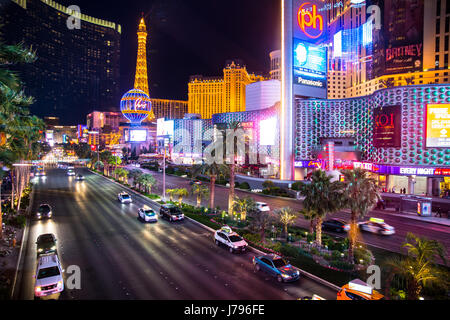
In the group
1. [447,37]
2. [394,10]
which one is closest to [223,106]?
[394,10]

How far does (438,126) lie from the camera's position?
4169cm

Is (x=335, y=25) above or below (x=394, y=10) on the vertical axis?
above

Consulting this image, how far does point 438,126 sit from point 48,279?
5104cm

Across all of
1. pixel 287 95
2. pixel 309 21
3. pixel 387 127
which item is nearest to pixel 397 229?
pixel 387 127

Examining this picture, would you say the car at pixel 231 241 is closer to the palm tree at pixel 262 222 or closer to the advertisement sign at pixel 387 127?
the palm tree at pixel 262 222

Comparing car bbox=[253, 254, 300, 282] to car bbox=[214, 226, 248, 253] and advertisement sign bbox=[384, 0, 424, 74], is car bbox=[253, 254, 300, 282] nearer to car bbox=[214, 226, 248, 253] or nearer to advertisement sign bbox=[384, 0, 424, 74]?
car bbox=[214, 226, 248, 253]

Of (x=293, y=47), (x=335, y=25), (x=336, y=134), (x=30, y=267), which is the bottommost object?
(x=30, y=267)

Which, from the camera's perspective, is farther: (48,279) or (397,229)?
(397,229)

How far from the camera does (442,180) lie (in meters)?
45.1

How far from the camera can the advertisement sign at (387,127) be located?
44125 millimetres

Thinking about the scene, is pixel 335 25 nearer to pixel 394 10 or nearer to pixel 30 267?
pixel 394 10

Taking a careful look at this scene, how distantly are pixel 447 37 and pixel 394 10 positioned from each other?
94.2 feet

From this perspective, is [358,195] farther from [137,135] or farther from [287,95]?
[137,135]
